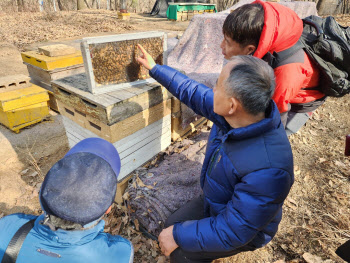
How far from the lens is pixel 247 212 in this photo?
147cm

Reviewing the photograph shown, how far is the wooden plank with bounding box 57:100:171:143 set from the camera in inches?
95.8

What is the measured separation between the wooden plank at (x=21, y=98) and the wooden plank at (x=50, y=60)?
1.81ft

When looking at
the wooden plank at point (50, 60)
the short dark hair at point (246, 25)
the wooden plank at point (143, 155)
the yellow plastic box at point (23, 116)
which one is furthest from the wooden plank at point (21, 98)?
the short dark hair at point (246, 25)

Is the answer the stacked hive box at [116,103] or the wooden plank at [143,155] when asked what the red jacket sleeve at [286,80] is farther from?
the wooden plank at [143,155]

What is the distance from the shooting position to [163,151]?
3.42 meters

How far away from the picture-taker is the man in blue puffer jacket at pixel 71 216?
1.12 m

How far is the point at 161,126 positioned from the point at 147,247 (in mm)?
1501

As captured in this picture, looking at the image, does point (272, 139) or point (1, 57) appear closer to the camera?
point (272, 139)

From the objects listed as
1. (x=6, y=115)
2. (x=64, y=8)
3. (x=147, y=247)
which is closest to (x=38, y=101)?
(x=6, y=115)

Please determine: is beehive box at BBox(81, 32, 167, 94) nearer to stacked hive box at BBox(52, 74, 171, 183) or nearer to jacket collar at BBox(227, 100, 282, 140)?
stacked hive box at BBox(52, 74, 171, 183)

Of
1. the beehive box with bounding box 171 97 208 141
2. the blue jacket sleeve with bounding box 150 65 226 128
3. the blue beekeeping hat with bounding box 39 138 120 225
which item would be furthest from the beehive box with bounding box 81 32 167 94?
the blue beekeeping hat with bounding box 39 138 120 225

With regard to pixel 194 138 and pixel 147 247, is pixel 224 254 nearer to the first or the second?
pixel 147 247

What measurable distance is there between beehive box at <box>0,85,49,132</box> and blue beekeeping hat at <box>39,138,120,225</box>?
168 inches

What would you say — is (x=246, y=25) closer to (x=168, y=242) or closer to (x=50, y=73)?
(x=168, y=242)
